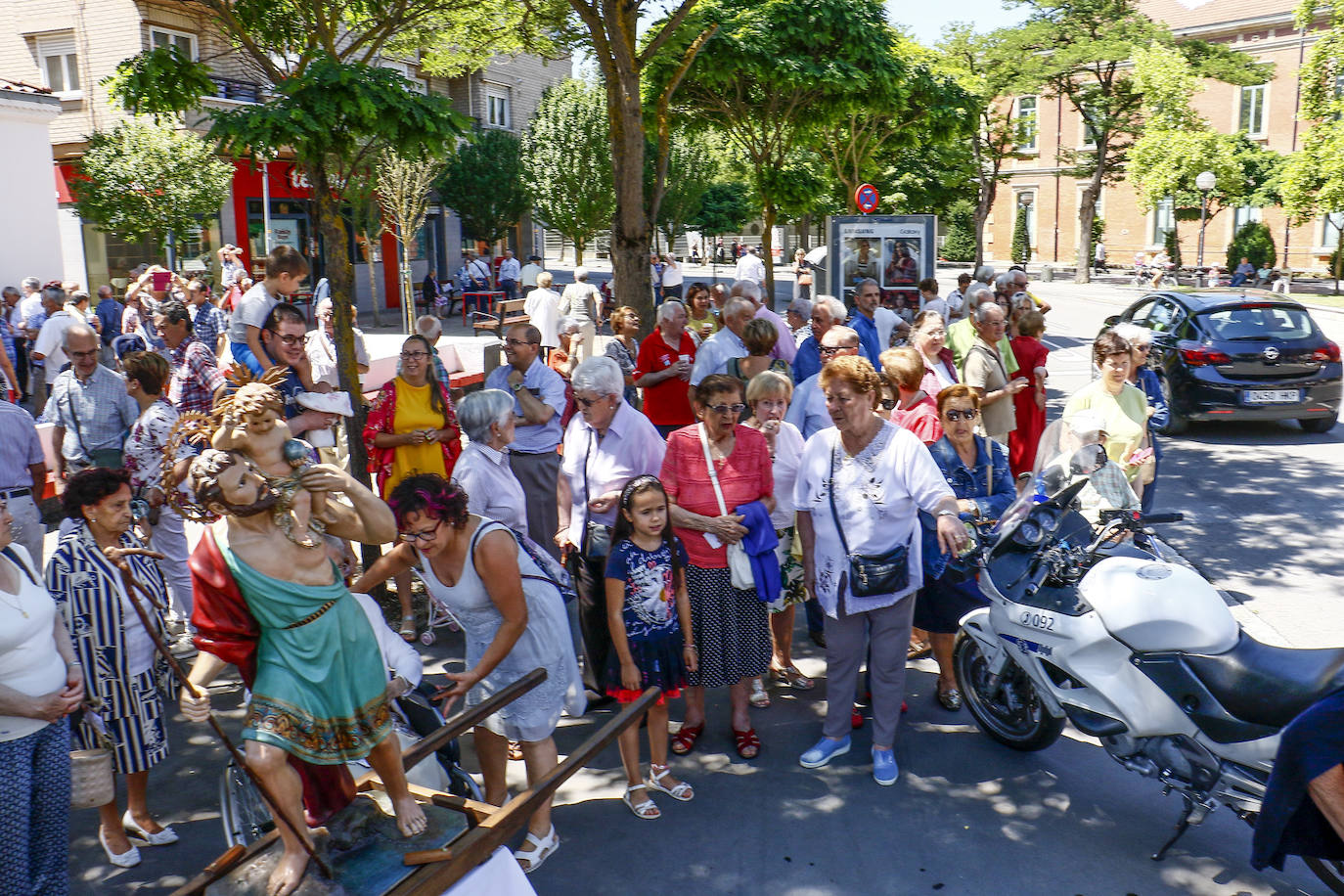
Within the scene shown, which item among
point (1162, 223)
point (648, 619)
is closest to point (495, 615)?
point (648, 619)

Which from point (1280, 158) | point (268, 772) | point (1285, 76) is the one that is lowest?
point (268, 772)

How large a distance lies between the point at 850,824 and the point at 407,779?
6.43ft

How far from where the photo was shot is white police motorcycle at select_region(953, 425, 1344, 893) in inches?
155

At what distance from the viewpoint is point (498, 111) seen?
40.8 m

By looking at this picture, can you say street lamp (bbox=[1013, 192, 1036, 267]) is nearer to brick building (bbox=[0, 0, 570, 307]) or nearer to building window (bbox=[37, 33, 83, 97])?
brick building (bbox=[0, 0, 570, 307])

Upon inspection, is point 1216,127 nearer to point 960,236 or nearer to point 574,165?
point 960,236

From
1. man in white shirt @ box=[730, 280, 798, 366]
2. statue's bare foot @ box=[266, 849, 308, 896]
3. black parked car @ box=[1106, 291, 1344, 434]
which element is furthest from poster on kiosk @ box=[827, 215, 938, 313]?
statue's bare foot @ box=[266, 849, 308, 896]

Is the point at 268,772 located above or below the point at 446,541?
below

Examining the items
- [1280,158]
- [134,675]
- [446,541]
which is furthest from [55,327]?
[1280,158]

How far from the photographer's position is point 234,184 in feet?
93.4

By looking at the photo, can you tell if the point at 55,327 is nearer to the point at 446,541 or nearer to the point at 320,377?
the point at 320,377

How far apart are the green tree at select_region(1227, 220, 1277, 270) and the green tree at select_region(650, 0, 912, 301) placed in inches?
1075

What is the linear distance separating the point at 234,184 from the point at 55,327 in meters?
17.0

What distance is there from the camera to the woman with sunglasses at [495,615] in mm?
4023
